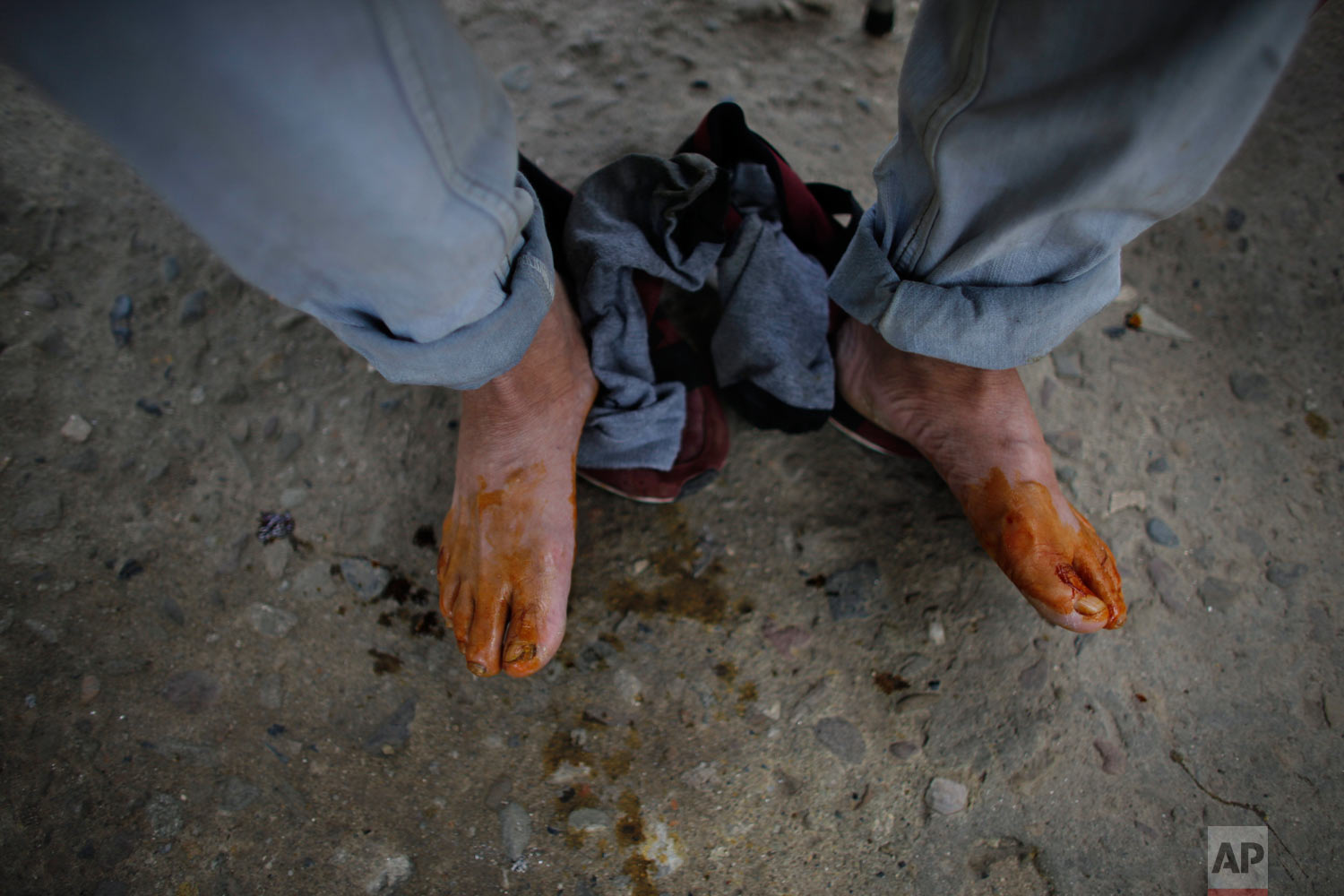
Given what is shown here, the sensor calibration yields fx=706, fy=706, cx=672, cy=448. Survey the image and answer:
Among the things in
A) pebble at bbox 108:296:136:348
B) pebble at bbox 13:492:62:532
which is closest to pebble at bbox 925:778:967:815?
pebble at bbox 13:492:62:532

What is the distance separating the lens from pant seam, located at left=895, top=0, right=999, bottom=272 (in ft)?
2.33

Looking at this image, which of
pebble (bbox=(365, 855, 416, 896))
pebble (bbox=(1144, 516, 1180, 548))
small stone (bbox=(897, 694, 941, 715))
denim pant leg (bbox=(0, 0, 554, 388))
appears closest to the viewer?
denim pant leg (bbox=(0, 0, 554, 388))

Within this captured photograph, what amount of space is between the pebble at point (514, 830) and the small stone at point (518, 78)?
1459 millimetres

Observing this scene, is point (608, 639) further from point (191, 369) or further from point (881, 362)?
point (191, 369)

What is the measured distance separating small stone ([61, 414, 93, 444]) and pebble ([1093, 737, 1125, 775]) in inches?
68.1

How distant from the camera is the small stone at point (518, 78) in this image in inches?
63.1

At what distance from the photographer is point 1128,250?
4.83 ft

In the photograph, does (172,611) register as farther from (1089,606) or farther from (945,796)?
(1089,606)

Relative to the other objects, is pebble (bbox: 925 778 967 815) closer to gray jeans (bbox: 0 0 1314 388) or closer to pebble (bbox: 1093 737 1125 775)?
pebble (bbox: 1093 737 1125 775)

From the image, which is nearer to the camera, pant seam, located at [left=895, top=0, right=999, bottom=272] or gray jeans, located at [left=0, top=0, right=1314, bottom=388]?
gray jeans, located at [left=0, top=0, right=1314, bottom=388]

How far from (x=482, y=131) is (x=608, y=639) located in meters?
0.78

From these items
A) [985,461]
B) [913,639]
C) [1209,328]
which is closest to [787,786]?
[913,639]

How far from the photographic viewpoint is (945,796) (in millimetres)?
1042

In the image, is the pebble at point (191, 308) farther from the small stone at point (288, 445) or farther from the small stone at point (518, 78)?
the small stone at point (518, 78)
